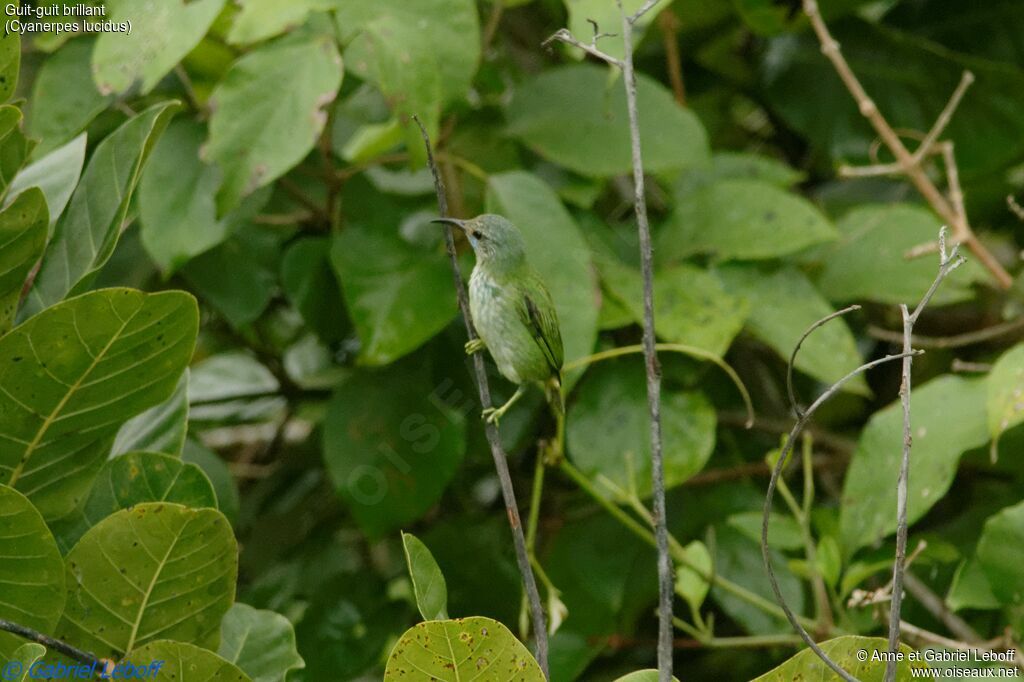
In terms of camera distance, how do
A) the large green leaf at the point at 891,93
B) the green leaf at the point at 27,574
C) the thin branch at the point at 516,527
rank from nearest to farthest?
the thin branch at the point at 516,527 < the green leaf at the point at 27,574 < the large green leaf at the point at 891,93

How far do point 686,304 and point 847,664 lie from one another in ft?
4.16

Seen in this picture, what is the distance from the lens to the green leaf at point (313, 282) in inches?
109

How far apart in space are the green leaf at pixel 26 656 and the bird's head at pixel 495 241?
109 cm

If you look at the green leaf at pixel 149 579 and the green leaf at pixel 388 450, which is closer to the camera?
the green leaf at pixel 149 579

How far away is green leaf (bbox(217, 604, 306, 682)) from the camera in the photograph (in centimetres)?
170

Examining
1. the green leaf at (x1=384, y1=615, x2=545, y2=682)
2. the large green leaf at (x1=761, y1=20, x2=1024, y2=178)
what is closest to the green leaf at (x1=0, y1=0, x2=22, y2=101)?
the green leaf at (x1=384, y1=615, x2=545, y2=682)

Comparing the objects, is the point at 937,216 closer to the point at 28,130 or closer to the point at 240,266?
the point at 240,266

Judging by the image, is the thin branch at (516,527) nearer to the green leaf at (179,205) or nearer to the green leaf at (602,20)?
the green leaf at (602,20)

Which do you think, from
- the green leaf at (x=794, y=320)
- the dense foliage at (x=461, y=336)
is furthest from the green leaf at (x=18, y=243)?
the green leaf at (x=794, y=320)

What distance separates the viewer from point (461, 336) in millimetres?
2943

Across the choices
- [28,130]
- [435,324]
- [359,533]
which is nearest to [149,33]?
[28,130]

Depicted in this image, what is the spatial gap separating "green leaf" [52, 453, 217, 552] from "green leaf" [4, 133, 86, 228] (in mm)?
431

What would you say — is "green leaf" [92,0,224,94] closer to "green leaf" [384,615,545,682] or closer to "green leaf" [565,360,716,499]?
"green leaf" [565,360,716,499]

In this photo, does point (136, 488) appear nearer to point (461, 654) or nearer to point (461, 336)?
point (461, 654)
